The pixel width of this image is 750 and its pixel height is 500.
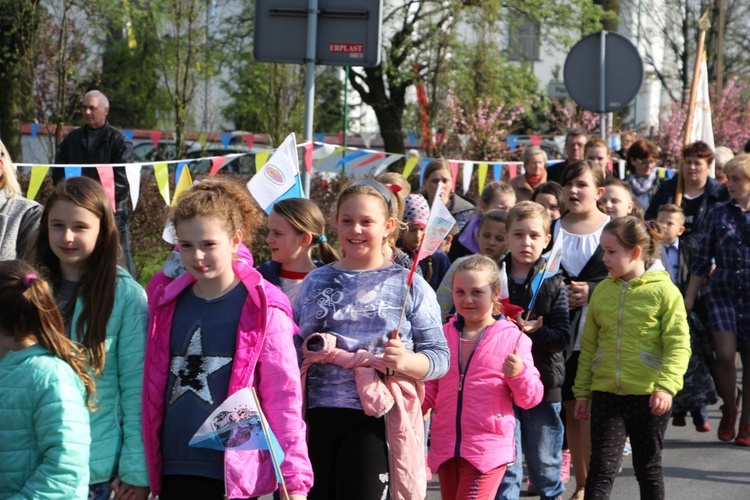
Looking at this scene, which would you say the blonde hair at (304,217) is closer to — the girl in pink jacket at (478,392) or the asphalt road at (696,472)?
the girl in pink jacket at (478,392)

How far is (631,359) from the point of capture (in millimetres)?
5973

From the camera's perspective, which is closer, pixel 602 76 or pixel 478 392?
pixel 478 392

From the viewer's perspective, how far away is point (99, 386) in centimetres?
402

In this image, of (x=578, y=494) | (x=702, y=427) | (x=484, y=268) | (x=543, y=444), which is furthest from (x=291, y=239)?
(x=702, y=427)

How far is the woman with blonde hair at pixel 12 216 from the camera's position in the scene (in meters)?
5.39

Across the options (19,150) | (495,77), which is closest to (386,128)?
(495,77)

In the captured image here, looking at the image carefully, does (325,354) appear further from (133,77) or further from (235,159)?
(133,77)

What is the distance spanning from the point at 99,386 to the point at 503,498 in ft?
7.77

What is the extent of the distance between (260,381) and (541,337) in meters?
2.29

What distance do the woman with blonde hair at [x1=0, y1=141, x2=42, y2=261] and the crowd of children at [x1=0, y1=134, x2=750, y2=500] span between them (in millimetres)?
29

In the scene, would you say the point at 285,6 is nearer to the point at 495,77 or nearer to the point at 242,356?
the point at 242,356

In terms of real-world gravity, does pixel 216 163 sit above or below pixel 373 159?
below

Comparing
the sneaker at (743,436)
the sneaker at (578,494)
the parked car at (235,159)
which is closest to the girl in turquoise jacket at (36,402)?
the sneaker at (578,494)

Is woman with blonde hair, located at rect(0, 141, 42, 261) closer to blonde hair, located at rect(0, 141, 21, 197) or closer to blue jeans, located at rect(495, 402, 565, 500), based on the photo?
blonde hair, located at rect(0, 141, 21, 197)
